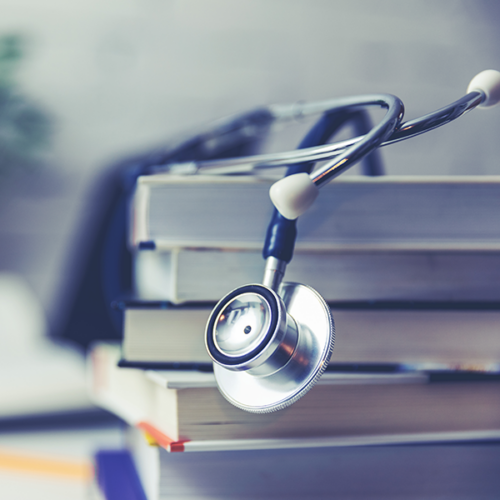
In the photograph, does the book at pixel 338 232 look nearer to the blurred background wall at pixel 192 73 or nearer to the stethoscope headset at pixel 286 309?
the stethoscope headset at pixel 286 309

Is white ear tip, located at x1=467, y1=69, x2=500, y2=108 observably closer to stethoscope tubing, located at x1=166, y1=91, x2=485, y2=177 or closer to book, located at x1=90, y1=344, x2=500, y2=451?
stethoscope tubing, located at x1=166, y1=91, x2=485, y2=177

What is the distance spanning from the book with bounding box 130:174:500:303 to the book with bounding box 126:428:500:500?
0.32 ft

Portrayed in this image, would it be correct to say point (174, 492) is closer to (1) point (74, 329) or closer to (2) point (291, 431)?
(2) point (291, 431)

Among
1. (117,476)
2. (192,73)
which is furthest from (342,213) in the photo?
(192,73)

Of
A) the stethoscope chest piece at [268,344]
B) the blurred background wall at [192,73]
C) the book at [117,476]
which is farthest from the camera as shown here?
the blurred background wall at [192,73]

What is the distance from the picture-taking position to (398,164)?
3.66ft

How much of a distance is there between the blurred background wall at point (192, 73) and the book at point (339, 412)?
0.81 m

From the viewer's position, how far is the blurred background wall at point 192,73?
3.49 ft

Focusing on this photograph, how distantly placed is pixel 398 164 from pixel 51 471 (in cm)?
92

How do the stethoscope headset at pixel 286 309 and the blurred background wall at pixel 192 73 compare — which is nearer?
the stethoscope headset at pixel 286 309

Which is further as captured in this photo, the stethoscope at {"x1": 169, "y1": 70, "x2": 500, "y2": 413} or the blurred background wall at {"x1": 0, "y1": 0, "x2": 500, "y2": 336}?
the blurred background wall at {"x1": 0, "y1": 0, "x2": 500, "y2": 336}

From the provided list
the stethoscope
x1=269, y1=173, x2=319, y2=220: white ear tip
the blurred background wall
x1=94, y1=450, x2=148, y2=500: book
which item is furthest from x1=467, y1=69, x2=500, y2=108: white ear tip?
the blurred background wall

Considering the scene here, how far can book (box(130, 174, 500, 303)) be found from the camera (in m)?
0.32

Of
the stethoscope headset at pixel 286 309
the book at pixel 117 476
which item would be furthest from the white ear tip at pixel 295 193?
the book at pixel 117 476
